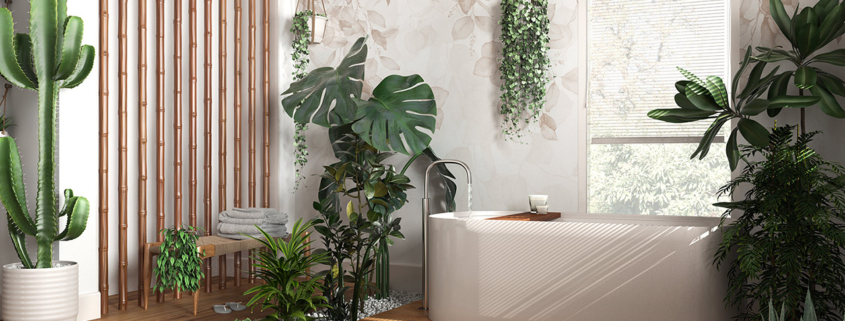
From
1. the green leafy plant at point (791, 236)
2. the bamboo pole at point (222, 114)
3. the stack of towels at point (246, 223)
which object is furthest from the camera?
the bamboo pole at point (222, 114)

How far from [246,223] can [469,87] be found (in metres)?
1.70

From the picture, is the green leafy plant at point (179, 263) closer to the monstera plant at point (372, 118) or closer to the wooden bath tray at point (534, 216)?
the monstera plant at point (372, 118)

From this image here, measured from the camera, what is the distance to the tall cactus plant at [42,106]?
297cm

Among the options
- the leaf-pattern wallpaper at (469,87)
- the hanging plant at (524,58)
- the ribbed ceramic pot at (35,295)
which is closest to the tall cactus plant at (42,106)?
the ribbed ceramic pot at (35,295)

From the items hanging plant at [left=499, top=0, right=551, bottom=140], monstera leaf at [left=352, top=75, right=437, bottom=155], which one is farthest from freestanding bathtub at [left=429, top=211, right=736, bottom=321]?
hanging plant at [left=499, top=0, right=551, bottom=140]

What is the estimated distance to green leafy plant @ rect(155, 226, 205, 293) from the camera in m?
3.39

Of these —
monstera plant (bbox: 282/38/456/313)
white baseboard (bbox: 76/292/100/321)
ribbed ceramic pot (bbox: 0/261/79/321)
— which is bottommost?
white baseboard (bbox: 76/292/100/321)

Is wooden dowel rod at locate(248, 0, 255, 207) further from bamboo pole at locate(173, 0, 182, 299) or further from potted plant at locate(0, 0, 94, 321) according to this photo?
potted plant at locate(0, 0, 94, 321)

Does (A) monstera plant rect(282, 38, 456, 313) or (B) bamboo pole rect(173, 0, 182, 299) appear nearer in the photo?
(A) monstera plant rect(282, 38, 456, 313)

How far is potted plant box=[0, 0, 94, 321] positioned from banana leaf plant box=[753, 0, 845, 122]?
131 inches

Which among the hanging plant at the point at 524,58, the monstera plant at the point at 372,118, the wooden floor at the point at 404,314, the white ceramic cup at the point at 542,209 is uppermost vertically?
the hanging plant at the point at 524,58

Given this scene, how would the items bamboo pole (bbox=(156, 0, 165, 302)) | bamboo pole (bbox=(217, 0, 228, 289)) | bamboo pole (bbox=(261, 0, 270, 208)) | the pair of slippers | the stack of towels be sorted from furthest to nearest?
1. bamboo pole (bbox=(261, 0, 270, 208))
2. bamboo pole (bbox=(217, 0, 228, 289))
3. the stack of towels
4. bamboo pole (bbox=(156, 0, 165, 302))
5. the pair of slippers

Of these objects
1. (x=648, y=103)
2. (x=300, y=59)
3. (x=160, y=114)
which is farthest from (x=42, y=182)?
(x=648, y=103)

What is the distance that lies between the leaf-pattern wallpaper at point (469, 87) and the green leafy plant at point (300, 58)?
13cm
